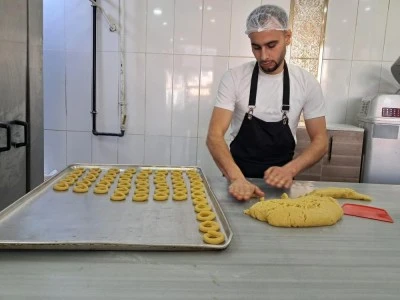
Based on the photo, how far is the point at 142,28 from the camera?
2.74 metres

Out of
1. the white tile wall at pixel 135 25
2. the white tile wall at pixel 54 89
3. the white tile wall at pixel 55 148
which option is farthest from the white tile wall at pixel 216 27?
the white tile wall at pixel 55 148

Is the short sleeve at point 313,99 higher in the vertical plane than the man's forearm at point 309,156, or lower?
higher

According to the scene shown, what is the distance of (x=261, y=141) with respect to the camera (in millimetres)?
1685

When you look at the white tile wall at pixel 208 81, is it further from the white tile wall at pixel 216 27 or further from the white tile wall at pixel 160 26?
the white tile wall at pixel 160 26

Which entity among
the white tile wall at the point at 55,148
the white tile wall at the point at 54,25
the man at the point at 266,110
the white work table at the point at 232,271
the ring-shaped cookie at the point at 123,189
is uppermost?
the white tile wall at the point at 54,25

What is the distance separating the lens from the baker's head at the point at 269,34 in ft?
5.10

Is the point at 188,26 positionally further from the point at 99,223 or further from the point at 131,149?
the point at 99,223

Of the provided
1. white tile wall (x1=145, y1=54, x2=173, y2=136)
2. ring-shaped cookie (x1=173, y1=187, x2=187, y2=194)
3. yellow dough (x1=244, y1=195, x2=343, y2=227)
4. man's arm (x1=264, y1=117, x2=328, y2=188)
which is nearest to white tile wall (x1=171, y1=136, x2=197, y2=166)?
white tile wall (x1=145, y1=54, x2=173, y2=136)

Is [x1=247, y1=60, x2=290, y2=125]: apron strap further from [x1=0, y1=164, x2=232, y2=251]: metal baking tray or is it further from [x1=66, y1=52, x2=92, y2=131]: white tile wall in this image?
[x1=66, y1=52, x2=92, y2=131]: white tile wall

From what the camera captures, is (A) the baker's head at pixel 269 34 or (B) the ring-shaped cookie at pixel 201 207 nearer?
(B) the ring-shaped cookie at pixel 201 207

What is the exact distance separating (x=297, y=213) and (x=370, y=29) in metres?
2.39

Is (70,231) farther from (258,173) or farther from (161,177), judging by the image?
(258,173)

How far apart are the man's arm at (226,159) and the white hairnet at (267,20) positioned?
1.35 ft

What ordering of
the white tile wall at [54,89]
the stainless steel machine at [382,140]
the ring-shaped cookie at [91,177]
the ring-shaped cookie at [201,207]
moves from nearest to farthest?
the ring-shaped cookie at [201,207]
the ring-shaped cookie at [91,177]
the stainless steel machine at [382,140]
the white tile wall at [54,89]
